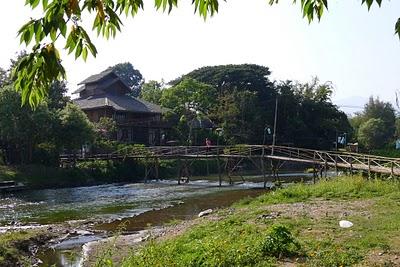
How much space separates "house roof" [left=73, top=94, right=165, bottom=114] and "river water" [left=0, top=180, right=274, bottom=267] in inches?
672

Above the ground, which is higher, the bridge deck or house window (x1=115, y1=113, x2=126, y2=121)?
house window (x1=115, y1=113, x2=126, y2=121)

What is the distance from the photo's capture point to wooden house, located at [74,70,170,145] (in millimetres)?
54750

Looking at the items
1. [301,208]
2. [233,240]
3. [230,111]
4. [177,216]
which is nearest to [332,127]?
[230,111]

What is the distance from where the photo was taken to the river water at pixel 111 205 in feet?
67.3

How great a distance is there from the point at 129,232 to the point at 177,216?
14.1ft

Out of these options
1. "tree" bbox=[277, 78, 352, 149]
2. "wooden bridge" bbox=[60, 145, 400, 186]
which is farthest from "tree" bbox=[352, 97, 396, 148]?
"wooden bridge" bbox=[60, 145, 400, 186]

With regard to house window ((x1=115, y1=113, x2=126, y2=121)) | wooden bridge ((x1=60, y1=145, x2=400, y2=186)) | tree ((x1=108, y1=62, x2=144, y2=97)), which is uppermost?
tree ((x1=108, y1=62, x2=144, y2=97))

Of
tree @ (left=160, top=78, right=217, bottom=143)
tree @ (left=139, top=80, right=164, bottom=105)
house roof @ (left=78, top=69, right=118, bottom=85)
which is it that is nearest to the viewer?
tree @ (left=160, top=78, right=217, bottom=143)

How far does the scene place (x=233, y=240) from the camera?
1155 cm

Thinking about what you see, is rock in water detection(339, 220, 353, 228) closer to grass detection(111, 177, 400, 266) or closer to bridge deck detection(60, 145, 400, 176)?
grass detection(111, 177, 400, 266)

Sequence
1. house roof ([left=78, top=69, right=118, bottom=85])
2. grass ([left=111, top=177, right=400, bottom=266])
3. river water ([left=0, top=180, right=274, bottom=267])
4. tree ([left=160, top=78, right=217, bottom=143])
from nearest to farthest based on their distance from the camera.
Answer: grass ([left=111, top=177, right=400, bottom=266]) < river water ([left=0, top=180, right=274, bottom=267]) < tree ([left=160, top=78, right=217, bottom=143]) < house roof ([left=78, top=69, right=118, bottom=85])

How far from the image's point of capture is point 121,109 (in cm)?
5381

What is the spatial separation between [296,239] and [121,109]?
145 feet

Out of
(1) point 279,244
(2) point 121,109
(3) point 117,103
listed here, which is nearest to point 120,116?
(3) point 117,103
